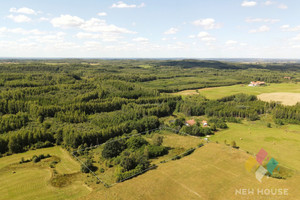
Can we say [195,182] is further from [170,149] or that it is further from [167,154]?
[170,149]

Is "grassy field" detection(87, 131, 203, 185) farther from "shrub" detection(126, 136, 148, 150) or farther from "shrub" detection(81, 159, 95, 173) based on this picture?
"shrub" detection(126, 136, 148, 150)

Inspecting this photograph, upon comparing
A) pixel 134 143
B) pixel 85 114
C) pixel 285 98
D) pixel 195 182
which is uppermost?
pixel 285 98

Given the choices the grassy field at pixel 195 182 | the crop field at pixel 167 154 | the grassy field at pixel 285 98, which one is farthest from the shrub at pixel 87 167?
the grassy field at pixel 285 98

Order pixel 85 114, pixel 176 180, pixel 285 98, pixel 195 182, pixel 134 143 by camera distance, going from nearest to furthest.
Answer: pixel 195 182 < pixel 176 180 < pixel 134 143 < pixel 85 114 < pixel 285 98

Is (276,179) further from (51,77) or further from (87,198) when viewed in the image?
(51,77)

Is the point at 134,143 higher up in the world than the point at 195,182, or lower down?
higher up

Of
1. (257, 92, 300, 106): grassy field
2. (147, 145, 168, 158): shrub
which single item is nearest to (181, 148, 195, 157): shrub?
(147, 145, 168, 158): shrub

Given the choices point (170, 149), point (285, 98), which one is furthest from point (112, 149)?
point (285, 98)
